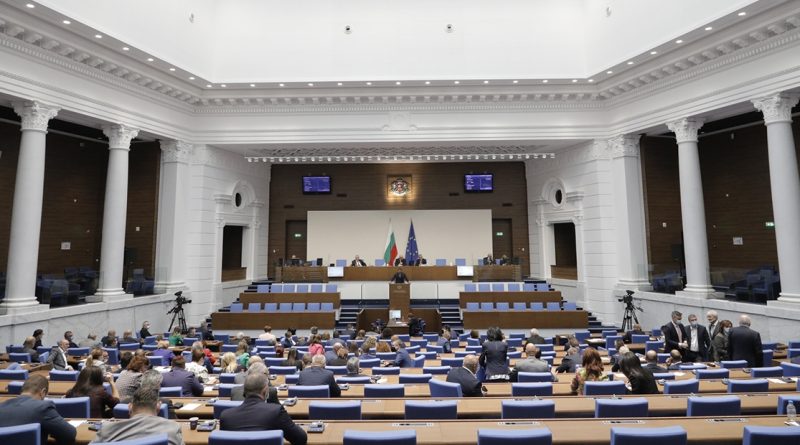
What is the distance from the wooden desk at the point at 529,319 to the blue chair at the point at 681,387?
9092 millimetres

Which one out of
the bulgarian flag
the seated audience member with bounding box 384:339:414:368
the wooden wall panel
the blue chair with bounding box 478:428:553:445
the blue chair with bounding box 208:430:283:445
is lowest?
the seated audience member with bounding box 384:339:414:368

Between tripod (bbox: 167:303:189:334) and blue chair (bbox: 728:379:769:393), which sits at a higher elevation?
blue chair (bbox: 728:379:769:393)

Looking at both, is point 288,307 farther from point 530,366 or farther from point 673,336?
point 673,336

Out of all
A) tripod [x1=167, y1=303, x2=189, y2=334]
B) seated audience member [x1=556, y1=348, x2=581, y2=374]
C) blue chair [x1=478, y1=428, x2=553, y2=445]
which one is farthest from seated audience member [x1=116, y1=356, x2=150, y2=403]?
tripod [x1=167, y1=303, x2=189, y2=334]

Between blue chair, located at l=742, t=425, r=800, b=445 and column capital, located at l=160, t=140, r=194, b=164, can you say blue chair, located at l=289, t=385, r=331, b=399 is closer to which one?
blue chair, located at l=742, t=425, r=800, b=445

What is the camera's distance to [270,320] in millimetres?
14086

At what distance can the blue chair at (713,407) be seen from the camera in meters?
3.89

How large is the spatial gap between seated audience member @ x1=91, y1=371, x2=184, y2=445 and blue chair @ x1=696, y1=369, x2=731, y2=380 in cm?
624

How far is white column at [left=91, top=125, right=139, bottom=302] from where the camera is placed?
40.7 ft

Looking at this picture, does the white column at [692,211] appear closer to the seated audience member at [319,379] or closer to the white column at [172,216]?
the seated audience member at [319,379]

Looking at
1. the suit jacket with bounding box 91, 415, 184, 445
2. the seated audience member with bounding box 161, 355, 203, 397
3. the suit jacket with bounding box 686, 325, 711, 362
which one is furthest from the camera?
the suit jacket with bounding box 686, 325, 711, 362

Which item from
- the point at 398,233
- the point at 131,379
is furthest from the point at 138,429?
the point at 398,233

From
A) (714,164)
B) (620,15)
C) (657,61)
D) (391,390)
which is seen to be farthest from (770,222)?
(391,390)

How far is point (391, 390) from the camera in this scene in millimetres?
4758
